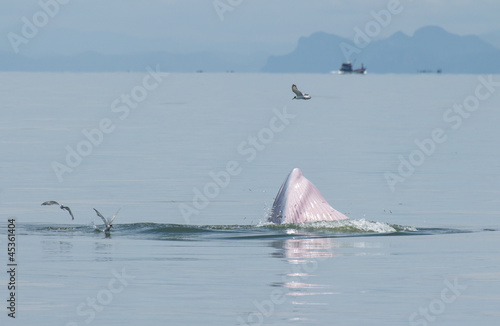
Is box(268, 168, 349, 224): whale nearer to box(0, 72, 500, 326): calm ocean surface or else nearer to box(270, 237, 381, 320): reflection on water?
box(0, 72, 500, 326): calm ocean surface

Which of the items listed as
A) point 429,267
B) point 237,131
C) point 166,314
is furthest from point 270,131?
point 166,314

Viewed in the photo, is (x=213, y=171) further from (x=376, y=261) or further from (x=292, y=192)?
(x=376, y=261)

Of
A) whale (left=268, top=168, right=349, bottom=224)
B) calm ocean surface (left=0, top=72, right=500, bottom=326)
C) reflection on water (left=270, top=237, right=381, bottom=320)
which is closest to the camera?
calm ocean surface (left=0, top=72, right=500, bottom=326)

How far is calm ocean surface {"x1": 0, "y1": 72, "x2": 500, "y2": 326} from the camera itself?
21500 millimetres

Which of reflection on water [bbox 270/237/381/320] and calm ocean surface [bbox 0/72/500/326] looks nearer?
calm ocean surface [bbox 0/72/500/326]

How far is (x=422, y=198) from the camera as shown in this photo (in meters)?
41.9

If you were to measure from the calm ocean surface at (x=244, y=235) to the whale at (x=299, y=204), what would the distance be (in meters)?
0.31

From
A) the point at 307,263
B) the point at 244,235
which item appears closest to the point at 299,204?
the point at 244,235

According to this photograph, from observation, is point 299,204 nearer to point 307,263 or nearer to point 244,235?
point 244,235

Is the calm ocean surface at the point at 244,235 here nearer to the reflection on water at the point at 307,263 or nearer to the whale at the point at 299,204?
the reflection on water at the point at 307,263

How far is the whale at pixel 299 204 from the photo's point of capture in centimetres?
3122

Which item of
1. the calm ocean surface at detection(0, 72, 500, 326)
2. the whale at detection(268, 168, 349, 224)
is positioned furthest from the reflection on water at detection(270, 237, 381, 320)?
the whale at detection(268, 168, 349, 224)

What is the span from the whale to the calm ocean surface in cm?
31

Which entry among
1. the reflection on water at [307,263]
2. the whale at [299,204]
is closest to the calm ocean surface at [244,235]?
the reflection on water at [307,263]
